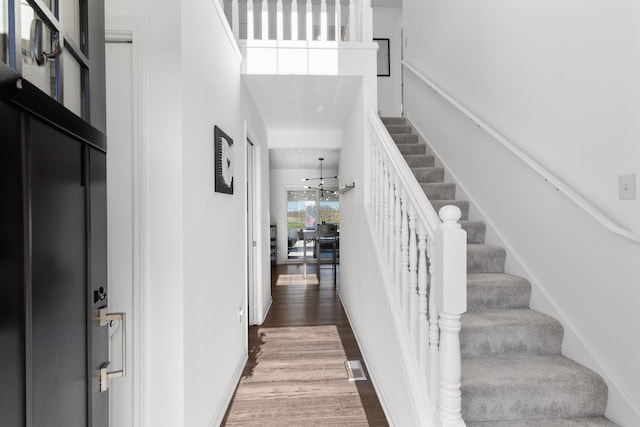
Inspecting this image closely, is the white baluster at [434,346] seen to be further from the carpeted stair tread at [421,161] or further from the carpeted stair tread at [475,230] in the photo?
the carpeted stair tread at [421,161]

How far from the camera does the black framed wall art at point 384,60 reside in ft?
19.3

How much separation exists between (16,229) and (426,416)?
1612mm

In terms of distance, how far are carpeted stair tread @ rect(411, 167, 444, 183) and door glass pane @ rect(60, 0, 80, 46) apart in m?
2.94

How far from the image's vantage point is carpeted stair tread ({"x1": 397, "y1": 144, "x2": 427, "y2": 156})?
3717 mm

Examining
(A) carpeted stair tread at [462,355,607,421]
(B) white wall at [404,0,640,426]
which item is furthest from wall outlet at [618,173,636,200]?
(A) carpeted stair tread at [462,355,607,421]

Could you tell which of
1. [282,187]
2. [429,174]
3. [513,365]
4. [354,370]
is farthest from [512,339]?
[282,187]

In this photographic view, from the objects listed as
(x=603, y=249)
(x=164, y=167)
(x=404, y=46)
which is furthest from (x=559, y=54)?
(x=404, y=46)

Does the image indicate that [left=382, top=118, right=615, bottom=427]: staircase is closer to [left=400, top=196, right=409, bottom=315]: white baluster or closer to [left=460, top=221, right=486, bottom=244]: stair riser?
[left=460, top=221, right=486, bottom=244]: stair riser

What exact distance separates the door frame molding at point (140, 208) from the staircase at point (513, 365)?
153cm

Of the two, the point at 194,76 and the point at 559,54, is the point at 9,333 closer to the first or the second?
the point at 194,76

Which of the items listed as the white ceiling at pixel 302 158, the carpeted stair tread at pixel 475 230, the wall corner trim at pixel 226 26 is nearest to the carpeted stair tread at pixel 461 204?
the carpeted stair tread at pixel 475 230

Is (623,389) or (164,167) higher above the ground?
(164,167)

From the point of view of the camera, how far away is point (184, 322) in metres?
1.46

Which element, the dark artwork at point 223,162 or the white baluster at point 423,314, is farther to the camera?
the dark artwork at point 223,162
